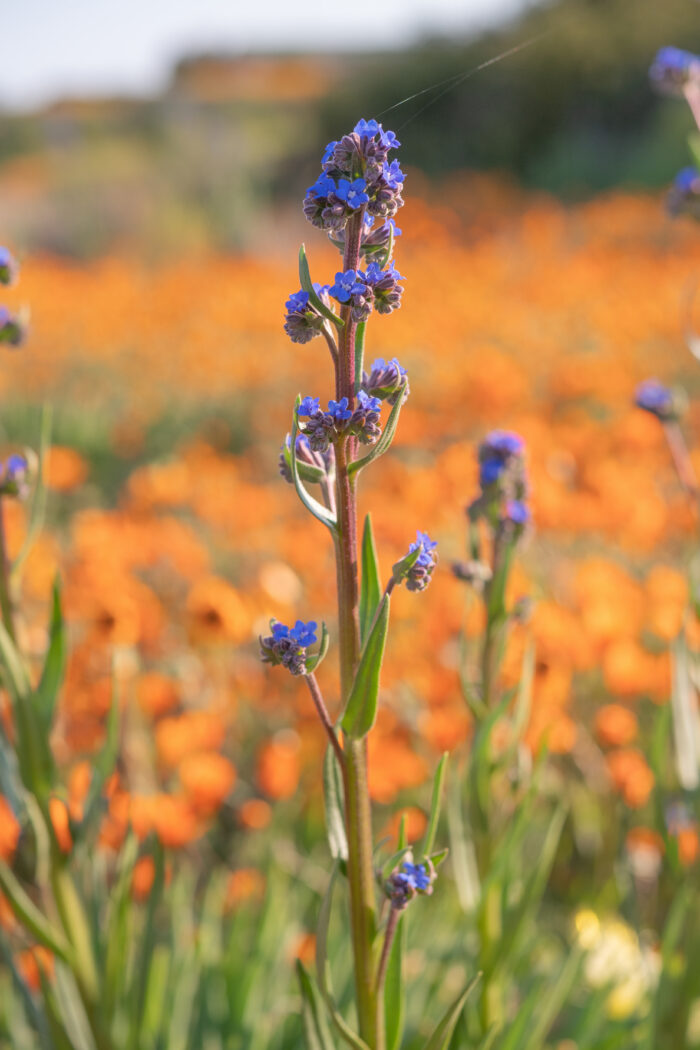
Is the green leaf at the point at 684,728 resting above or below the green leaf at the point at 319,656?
above

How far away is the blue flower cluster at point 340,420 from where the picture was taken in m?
0.76

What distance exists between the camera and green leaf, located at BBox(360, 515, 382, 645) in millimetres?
876

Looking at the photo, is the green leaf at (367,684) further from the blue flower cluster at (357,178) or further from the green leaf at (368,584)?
the blue flower cluster at (357,178)

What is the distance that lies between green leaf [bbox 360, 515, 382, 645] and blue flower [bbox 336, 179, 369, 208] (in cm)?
29

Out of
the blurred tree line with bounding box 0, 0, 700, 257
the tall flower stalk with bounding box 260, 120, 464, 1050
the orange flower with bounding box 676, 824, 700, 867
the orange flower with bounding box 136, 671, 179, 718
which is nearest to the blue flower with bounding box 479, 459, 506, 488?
the tall flower stalk with bounding box 260, 120, 464, 1050

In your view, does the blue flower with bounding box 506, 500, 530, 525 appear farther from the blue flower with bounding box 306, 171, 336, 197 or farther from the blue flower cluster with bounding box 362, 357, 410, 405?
the blue flower with bounding box 306, 171, 336, 197

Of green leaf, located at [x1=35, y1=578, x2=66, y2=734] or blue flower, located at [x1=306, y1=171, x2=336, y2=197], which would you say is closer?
blue flower, located at [x1=306, y1=171, x2=336, y2=197]

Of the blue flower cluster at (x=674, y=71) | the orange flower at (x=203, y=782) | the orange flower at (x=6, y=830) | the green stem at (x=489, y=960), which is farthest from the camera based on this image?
the orange flower at (x=203, y=782)

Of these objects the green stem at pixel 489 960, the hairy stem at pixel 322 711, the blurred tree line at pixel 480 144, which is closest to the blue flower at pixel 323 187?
the hairy stem at pixel 322 711

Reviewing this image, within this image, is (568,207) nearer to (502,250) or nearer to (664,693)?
(502,250)

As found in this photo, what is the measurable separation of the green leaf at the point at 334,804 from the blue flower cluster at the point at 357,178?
1.61ft

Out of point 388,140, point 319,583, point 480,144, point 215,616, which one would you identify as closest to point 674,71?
point 388,140

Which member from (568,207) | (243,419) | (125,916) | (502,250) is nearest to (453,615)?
(125,916)

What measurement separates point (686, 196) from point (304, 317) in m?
0.99
